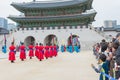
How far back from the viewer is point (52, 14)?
48781mm

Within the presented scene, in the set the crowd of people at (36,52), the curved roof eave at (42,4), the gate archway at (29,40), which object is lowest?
the gate archway at (29,40)

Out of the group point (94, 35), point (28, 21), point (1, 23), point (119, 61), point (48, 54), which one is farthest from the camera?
point (1, 23)

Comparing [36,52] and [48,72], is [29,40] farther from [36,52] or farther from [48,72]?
[48,72]

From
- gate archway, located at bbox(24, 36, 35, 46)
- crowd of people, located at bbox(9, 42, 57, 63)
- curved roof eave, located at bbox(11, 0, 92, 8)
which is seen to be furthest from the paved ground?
curved roof eave, located at bbox(11, 0, 92, 8)

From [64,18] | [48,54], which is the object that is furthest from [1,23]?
[48,54]

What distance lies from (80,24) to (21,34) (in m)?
10.3

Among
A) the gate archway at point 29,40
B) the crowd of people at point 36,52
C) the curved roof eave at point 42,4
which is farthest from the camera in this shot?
the gate archway at point 29,40

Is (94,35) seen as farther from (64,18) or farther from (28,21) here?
(28,21)

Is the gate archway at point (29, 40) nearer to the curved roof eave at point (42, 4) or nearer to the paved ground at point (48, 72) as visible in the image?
the curved roof eave at point (42, 4)

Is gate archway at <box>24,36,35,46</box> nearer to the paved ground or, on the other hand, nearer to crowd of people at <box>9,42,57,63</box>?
crowd of people at <box>9,42,57,63</box>

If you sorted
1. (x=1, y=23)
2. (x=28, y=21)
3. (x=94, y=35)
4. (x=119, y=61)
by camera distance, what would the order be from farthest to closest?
(x=1, y=23), (x=28, y=21), (x=94, y=35), (x=119, y=61)

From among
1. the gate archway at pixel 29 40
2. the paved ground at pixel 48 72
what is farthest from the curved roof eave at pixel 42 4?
the paved ground at pixel 48 72

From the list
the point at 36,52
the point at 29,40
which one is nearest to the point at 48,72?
the point at 36,52

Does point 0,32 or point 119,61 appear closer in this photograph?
point 119,61
